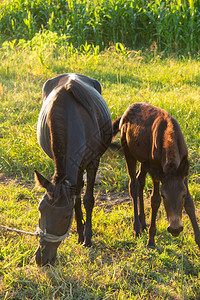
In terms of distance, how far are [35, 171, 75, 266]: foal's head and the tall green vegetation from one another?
292 inches

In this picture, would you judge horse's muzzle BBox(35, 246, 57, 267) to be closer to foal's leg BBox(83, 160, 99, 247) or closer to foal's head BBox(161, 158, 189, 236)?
foal's leg BBox(83, 160, 99, 247)

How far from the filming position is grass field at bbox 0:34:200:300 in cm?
369

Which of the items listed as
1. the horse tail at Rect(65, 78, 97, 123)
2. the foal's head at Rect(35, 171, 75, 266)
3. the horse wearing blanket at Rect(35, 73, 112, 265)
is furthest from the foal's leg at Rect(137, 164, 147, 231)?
the foal's head at Rect(35, 171, 75, 266)

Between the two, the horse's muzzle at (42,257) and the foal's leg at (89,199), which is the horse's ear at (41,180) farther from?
the foal's leg at (89,199)

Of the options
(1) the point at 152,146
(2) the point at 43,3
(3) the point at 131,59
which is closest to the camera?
(1) the point at 152,146

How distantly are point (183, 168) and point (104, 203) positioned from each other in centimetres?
192

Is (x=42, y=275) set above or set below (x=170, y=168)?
below

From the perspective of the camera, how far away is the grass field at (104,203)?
369 cm

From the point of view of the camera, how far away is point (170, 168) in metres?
3.70

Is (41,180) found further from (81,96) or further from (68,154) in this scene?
(81,96)

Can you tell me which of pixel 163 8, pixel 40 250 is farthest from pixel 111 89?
pixel 40 250

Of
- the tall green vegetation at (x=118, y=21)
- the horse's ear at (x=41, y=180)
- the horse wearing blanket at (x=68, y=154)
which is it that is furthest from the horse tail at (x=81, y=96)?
the tall green vegetation at (x=118, y=21)

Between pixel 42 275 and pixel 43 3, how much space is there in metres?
10.7

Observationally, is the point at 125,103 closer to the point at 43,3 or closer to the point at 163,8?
the point at 163,8
